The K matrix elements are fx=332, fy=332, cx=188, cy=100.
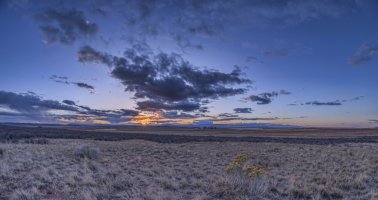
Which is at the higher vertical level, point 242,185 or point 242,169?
point 242,169

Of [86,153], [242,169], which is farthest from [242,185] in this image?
[86,153]

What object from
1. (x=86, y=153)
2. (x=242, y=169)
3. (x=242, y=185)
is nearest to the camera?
(x=242, y=185)

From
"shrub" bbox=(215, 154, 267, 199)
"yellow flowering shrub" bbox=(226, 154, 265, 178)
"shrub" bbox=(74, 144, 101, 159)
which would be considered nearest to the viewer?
"shrub" bbox=(215, 154, 267, 199)

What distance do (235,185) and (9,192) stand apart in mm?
7881

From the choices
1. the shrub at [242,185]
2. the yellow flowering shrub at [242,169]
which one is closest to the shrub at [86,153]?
the yellow flowering shrub at [242,169]

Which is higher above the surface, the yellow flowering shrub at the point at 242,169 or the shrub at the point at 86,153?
the yellow flowering shrub at the point at 242,169

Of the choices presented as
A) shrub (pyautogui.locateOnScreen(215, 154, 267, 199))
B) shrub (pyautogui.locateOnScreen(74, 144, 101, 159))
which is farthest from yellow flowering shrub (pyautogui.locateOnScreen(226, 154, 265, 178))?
shrub (pyautogui.locateOnScreen(74, 144, 101, 159))

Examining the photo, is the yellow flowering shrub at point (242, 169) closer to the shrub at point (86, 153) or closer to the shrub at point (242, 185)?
the shrub at point (242, 185)

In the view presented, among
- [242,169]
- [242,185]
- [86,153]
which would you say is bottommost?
[86,153]

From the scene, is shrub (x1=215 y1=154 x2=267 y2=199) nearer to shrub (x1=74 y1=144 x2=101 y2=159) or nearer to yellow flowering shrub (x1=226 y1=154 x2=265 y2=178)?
yellow flowering shrub (x1=226 y1=154 x2=265 y2=178)

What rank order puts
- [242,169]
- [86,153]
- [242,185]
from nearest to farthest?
[242,185], [242,169], [86,153]

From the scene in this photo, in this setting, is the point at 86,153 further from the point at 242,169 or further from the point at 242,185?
the point at 242,185

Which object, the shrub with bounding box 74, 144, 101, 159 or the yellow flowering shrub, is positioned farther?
the shrub with bounding box 74, 144, 101, 159

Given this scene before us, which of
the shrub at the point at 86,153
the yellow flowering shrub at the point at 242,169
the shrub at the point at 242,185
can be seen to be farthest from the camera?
the shrub at the point at 86,153
